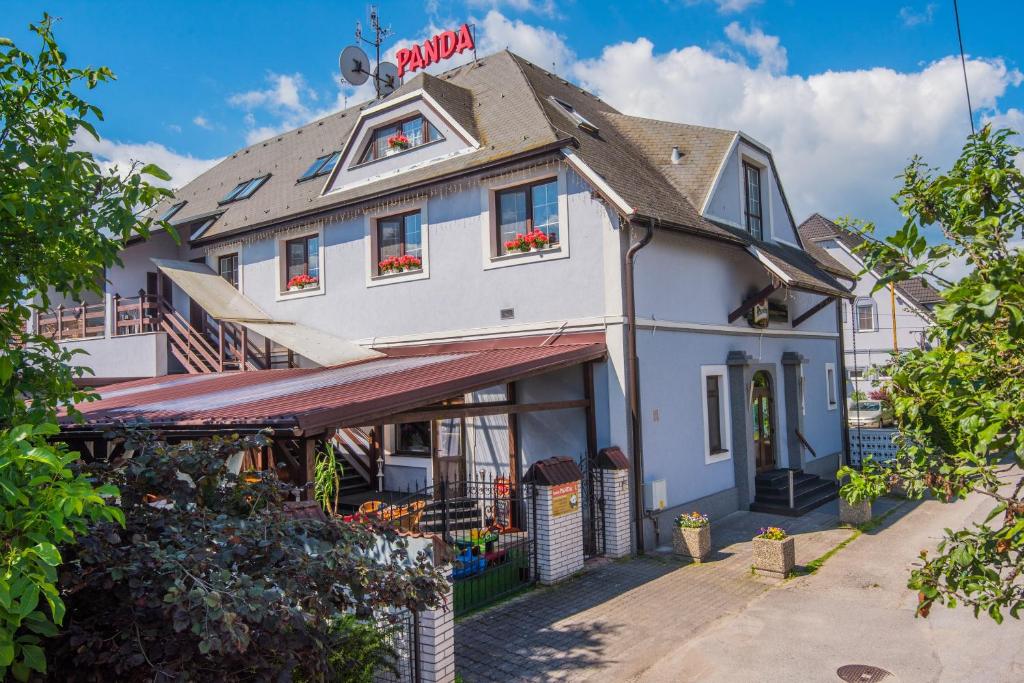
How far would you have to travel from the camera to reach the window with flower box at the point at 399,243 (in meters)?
14.8

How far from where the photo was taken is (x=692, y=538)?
37.1 ft

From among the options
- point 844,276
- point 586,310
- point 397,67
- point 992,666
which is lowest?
point 992,666

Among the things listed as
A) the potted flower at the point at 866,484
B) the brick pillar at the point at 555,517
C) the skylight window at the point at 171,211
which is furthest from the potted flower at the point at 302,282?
the potted flower at the point at 866,484

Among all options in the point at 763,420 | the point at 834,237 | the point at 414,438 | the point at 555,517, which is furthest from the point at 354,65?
the point at 834,237

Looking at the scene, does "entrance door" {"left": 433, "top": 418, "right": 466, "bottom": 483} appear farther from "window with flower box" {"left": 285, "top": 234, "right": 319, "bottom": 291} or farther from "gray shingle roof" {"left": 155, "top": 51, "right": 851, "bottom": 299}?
"window with flower box" {"left": 285, "top": 234, "right": 319, "bottom": 291}

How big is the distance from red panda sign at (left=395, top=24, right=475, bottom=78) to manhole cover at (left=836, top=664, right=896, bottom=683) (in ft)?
54.0

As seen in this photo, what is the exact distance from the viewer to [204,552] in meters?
3.71

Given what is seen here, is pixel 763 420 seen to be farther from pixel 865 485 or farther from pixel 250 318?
pixel 865 485

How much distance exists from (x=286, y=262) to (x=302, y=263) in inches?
21.7

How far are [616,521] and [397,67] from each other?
15680 mm

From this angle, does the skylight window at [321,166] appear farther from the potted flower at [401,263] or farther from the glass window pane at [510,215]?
the glass window pane at [510,215]

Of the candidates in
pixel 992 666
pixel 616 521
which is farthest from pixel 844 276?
pixel 992 666

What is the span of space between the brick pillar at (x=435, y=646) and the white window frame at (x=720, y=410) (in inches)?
337

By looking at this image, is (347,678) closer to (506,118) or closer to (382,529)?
(382,529)
